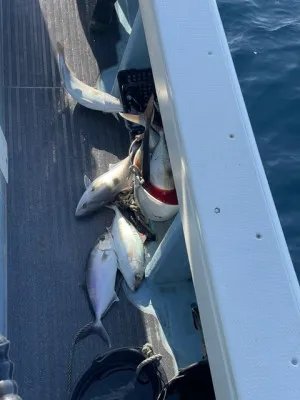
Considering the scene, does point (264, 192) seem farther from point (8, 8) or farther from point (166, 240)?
point (8, 8)

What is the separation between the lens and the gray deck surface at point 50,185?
2.81 meters

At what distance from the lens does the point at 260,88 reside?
206 inches

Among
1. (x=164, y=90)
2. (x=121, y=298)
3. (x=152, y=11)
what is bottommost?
(x=121, y=298)

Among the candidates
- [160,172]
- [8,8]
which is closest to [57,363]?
[160,172]

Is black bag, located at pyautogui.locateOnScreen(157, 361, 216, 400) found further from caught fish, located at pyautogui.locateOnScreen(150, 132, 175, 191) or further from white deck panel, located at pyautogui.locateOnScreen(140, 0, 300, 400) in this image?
caught fish, located at pyautogui.locateOnScreen(150, 132, 175, 191)

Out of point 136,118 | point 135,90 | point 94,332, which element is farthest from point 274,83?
point 94,332

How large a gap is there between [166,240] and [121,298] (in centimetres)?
47

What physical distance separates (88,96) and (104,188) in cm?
75

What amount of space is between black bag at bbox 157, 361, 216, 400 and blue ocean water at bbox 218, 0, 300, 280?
2.03 m

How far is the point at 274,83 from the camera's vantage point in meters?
5.32

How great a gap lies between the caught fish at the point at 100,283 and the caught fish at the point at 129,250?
4 centimetres

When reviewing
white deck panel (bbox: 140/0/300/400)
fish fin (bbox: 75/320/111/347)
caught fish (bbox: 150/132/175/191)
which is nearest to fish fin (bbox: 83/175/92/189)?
caught fish (bbox: 150/132/175/191)

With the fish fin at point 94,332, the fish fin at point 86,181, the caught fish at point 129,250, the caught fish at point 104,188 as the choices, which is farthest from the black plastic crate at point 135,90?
the fish fin at point 94,332

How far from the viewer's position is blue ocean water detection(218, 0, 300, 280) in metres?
4.53
